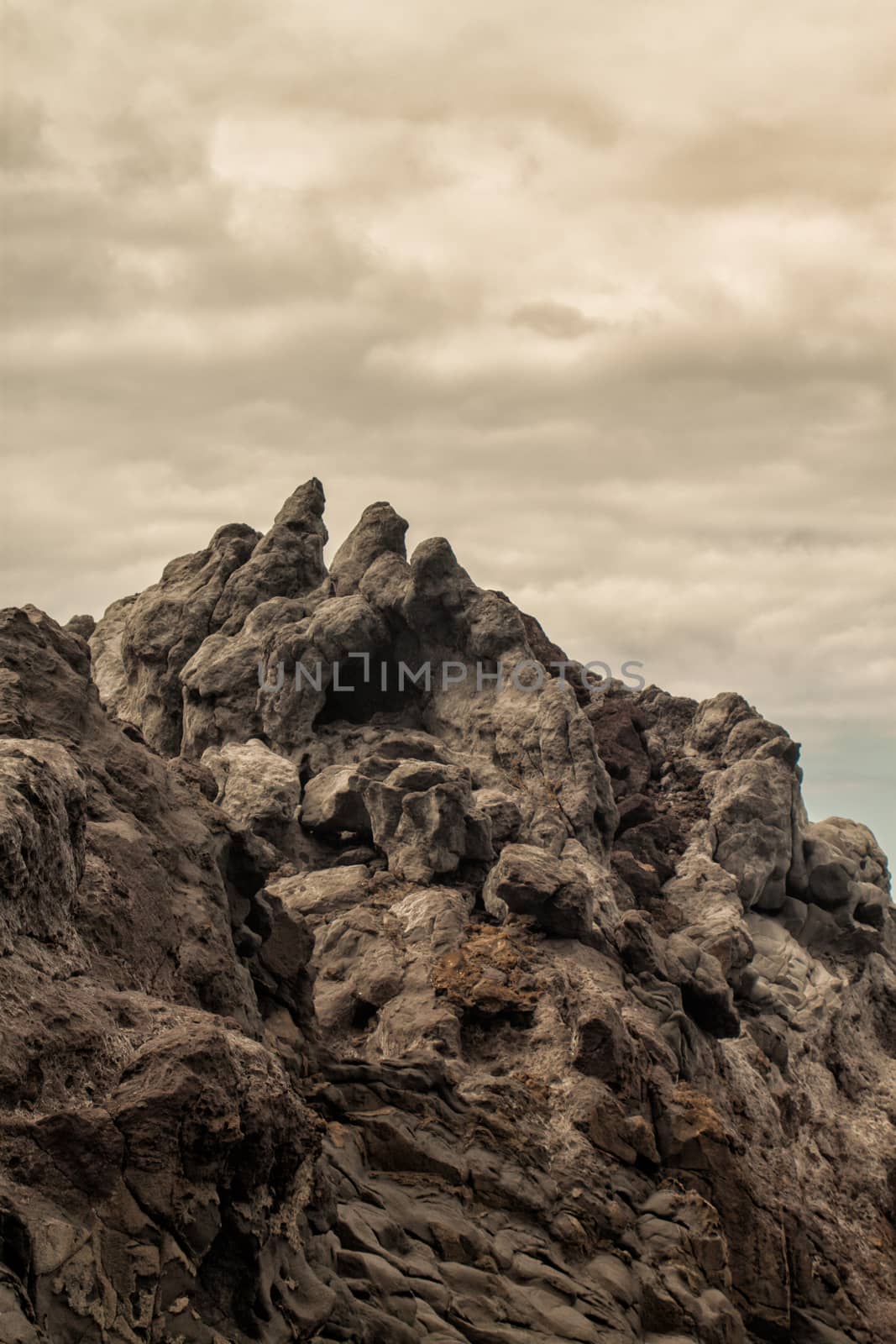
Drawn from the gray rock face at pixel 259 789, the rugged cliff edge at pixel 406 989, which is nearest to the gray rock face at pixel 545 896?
the rugged cliff edge at pixel 406 989

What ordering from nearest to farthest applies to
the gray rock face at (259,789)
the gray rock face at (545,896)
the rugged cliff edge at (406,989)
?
the rugged cliff edge at (406,989)
the gray rock face at (545,896)
the gray rock face at (259,789)

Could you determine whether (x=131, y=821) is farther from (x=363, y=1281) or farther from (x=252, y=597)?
(x=252, y=597)

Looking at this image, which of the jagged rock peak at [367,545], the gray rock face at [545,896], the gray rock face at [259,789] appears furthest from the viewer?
the jagged rock peak at [367,545]

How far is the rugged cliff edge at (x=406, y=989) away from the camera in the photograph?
46.6 ft

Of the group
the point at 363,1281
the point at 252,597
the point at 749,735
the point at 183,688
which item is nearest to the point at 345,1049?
the point at 363,1281

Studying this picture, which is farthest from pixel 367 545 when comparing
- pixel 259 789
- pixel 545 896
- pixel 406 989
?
pixel 406 989

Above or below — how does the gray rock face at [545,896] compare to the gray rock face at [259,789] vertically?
below

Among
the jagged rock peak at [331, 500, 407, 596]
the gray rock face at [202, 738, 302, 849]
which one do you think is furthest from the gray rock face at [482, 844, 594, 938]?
the jagged rock peak at [331, 500, 407, 596]

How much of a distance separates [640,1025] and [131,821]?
489 inches

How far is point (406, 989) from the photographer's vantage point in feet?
94.3

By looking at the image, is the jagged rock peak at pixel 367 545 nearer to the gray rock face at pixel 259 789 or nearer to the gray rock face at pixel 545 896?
the gray rock face at pixel 259 789

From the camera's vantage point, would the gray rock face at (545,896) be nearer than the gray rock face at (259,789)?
Yes

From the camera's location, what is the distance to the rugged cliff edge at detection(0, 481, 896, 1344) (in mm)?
14203

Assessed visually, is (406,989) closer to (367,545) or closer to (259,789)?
(259,789)
